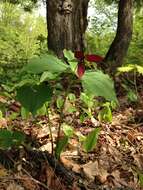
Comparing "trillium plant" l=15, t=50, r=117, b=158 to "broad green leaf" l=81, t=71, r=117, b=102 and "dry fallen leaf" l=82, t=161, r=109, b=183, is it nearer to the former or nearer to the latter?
"broad green leaf" l=81, t=71, r=117, b=102

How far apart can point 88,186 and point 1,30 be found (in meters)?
12.0

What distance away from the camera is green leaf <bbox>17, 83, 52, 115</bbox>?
218cm

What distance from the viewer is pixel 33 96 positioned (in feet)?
7.23

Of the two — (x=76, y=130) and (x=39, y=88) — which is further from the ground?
(x=39, y=88)

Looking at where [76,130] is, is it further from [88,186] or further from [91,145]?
[88,186]

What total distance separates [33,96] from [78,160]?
708mm

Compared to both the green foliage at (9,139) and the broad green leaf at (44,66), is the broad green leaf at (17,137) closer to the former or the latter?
the green foliage at (9,139)

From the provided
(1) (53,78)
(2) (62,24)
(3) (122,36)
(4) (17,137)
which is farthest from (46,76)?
(3) (122,36)

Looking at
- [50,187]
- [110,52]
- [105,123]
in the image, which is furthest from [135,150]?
[110,52]

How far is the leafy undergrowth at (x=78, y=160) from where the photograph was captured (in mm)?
2340

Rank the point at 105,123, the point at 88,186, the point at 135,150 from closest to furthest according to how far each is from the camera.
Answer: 1. the point at 88,186
2. the point at 135,150
3. the point at 105,123

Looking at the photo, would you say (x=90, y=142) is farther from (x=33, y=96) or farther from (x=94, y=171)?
(x=33, y=96)

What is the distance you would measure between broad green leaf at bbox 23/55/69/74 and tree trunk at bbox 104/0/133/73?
4185 millimetres

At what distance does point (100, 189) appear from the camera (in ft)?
8.03
